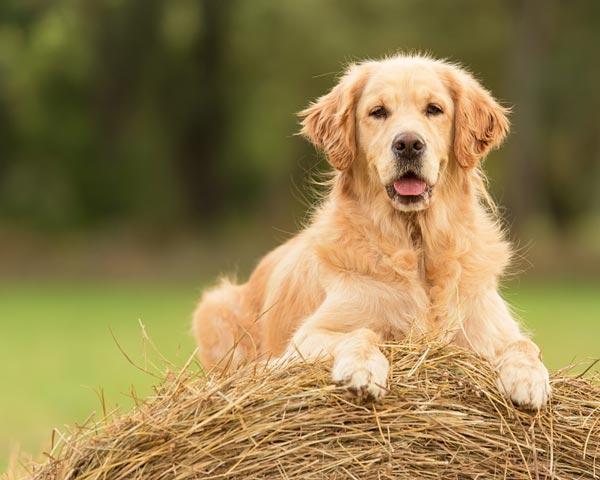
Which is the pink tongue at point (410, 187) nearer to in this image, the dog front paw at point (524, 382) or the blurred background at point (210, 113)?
the dog front paw at point (524, 382)

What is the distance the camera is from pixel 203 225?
25.5 m

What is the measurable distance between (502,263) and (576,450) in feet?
4.20

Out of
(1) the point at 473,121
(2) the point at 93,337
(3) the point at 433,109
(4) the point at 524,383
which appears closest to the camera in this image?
(4) the point at 524,383

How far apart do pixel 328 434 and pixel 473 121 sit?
204 cm

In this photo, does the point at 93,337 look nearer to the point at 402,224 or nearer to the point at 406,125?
the point at 402,224

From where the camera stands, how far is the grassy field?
32.0ft

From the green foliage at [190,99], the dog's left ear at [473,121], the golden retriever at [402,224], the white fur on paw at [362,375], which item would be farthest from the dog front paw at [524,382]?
the green foliage at [190,99]

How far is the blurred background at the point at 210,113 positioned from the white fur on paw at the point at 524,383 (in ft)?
61.4

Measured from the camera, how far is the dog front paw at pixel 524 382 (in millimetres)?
3959

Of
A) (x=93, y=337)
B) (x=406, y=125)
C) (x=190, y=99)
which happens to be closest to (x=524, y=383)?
(x=406, y=125)

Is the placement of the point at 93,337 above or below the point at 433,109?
below

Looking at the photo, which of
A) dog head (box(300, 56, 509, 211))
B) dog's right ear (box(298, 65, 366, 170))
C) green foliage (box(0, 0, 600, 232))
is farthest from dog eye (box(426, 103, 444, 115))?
green foliage (box(0, 0, 600, 232))

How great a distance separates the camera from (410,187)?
192 inches

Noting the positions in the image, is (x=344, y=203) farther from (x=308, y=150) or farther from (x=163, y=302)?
(x=308, y=150)
